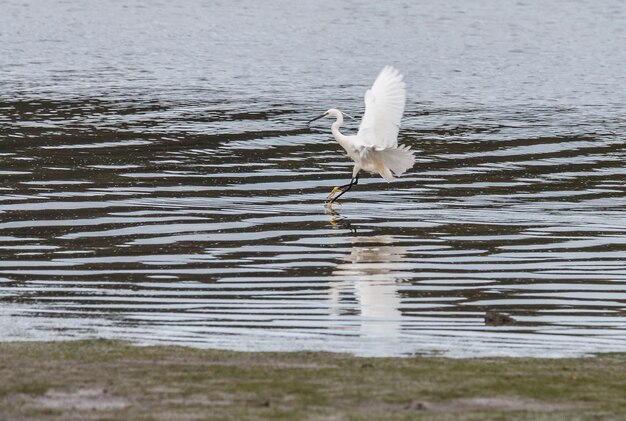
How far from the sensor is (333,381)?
826 cm

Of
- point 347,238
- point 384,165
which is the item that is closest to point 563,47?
point 384,165

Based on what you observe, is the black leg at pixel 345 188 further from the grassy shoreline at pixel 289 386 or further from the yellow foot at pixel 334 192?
the grassy shoreline at pixel 289 386

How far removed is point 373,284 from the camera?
42.4 ft

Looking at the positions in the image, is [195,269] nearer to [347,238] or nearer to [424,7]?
[347,238]

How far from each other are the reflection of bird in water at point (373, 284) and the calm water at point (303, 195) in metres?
0.04

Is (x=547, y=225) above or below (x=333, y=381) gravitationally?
below

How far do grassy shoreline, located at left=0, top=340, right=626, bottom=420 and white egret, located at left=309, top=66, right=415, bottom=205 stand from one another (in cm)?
905

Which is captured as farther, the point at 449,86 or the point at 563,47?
the point at 563,47

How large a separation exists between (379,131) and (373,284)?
6089 millimetres

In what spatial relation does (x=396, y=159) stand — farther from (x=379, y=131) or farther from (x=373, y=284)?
(x=373, y=284)

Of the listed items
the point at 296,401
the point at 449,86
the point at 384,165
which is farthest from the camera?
the point at 449,86

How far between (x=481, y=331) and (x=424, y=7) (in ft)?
113

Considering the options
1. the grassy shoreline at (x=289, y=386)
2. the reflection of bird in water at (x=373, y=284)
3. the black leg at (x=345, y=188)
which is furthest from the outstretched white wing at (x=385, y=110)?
the grassy shoreline at (x=289, y=386)

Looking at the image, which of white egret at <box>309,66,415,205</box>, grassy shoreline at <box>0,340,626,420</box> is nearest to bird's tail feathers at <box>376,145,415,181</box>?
white egret at <box>309,66,415,205</box>
